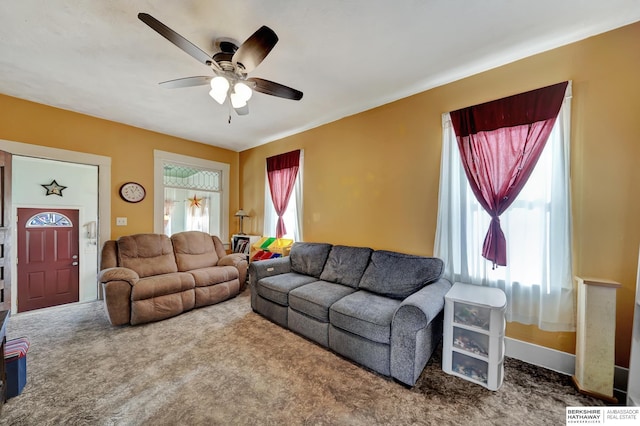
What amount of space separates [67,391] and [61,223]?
4109 mm

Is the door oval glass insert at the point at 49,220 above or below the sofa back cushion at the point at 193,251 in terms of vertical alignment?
above

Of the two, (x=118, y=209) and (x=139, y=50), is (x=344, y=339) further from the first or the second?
(x=118, y=209)

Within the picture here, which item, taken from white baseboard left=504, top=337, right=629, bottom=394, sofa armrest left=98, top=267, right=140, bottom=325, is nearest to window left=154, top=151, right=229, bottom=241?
sofa armrest left=98, top=267, right=140, bottom=325

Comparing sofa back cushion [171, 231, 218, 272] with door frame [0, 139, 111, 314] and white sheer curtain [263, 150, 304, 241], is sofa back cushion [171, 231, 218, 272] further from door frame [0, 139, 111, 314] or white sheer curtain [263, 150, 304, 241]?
white sheer curtain [263, 150, 304, 241]

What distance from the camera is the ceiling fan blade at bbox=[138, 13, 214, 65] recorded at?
4.20 ft

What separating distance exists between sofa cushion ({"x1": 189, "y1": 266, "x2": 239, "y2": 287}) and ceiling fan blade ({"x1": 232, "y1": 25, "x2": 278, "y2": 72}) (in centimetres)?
268

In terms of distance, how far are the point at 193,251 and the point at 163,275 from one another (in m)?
0.67

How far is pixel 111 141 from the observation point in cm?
358

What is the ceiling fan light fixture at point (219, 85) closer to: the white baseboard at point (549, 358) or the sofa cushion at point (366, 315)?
the sofa cushion at point (366, 315)

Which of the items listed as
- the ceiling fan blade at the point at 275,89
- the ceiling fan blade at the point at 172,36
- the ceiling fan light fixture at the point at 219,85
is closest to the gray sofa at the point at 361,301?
the ceiling fan blade at the point at 275,89

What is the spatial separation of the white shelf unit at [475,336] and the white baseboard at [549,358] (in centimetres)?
47

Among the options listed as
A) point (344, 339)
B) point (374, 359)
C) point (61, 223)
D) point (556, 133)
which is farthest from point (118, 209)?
point (556, 133)

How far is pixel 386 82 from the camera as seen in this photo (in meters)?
2.52

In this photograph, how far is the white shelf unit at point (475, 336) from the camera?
1734mm
